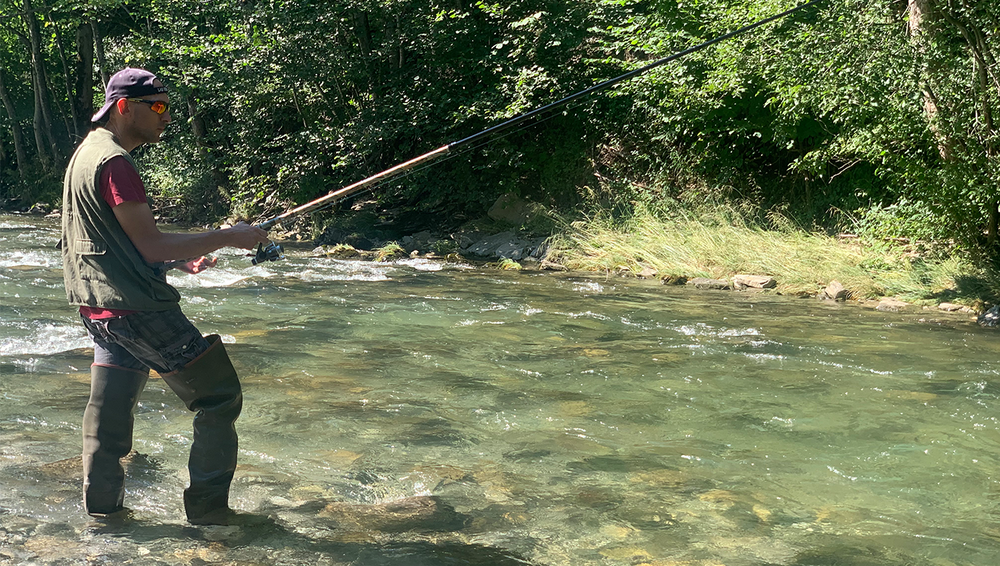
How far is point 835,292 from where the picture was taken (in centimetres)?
1019

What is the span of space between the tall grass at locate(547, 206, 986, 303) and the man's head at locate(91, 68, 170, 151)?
8.60 meters

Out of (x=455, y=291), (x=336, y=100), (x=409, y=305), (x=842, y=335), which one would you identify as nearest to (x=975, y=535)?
(x=842, y=335)

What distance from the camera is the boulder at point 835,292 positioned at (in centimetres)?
1017

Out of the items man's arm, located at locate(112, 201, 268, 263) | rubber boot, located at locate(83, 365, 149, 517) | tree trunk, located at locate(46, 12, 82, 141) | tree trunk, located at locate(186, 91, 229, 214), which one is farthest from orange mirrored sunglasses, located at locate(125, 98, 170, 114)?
tree trunk, located at locate(46, 12, 82, 141)

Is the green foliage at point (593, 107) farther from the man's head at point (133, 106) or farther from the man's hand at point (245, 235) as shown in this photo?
the man's head at point (133, 106)

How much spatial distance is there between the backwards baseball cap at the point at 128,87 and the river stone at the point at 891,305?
324 inches

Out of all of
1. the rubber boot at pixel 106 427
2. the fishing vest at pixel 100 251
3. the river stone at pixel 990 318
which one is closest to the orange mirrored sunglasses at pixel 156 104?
the fishing vest at pixel 100 251

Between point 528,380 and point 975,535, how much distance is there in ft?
10.6

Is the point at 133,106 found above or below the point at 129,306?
above

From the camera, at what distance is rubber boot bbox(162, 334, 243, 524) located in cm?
331

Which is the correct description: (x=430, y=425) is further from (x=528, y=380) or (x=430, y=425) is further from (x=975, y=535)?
(x=975, y=535)

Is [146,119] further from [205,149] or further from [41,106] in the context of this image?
[41,106]

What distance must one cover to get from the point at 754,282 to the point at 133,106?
9.07 metres

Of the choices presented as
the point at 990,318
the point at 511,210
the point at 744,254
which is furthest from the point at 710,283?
the point at 511,210
